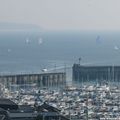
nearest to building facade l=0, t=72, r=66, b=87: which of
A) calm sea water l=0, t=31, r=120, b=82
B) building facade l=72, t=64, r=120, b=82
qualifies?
building facade l=72, t=64, r=120, b=82

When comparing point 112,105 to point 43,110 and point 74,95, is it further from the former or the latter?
point 43,110

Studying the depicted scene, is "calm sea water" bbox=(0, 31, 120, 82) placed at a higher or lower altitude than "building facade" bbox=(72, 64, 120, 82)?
higher

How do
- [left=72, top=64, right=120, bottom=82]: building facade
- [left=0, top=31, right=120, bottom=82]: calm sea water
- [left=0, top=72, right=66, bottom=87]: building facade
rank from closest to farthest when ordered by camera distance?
[left=0, top=72, right=66, bottom=87]: building facade
[left=72, top=64, right=120, bottom=82]: building facade
[left=0, top=31, right=120, bottom=82]: calm sea water

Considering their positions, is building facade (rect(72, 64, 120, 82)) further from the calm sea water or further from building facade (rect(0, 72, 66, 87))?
building facade (rect(0, 72, 66, 87))

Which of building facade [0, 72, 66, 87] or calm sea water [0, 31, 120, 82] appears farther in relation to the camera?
calm sea water [0, 31, 120, 82]

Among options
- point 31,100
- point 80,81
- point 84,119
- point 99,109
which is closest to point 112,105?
point 99,109

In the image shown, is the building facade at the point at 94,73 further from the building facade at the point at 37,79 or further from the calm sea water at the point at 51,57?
the building facade at the point at 37,79

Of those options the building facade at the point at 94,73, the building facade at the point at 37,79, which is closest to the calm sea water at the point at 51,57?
the building facade at the point at 94,73

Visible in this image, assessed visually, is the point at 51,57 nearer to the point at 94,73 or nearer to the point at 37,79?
the point at 94,73
